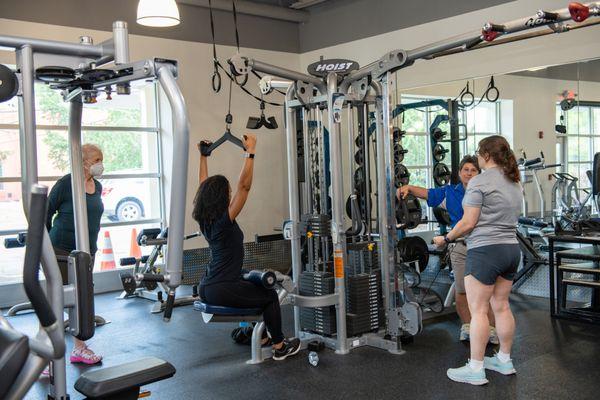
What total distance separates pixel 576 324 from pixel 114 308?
4.38m

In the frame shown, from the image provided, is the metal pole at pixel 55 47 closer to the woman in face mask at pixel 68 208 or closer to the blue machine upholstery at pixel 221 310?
the woman in face mask at pixel 68 208

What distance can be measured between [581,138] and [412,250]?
194cm

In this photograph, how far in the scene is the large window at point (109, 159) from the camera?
6711 mm

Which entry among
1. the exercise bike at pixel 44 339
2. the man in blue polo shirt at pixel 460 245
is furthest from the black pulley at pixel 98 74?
the man in blue polo shirt at pixel 460 245

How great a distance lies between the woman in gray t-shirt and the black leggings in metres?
1.28

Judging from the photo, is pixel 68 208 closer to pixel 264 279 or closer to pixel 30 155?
pixel 264 279

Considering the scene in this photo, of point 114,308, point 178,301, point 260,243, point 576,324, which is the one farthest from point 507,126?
point 114,308

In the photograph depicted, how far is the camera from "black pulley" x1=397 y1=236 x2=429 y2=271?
560cm

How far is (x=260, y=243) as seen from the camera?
7984mm

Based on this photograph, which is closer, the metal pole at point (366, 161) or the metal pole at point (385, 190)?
the metal pole at point (385, 190)

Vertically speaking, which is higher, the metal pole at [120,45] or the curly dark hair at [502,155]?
the metal pole at [120,45]

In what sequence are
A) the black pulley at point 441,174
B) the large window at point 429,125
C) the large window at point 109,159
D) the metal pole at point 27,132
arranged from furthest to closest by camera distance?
the large window at point 109,159
the black pulley at point 441,174
the large window at point 429,125
the metal pole at point 27,132

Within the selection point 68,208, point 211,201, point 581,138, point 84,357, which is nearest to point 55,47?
point 211,201

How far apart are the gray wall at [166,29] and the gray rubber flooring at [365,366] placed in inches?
134
